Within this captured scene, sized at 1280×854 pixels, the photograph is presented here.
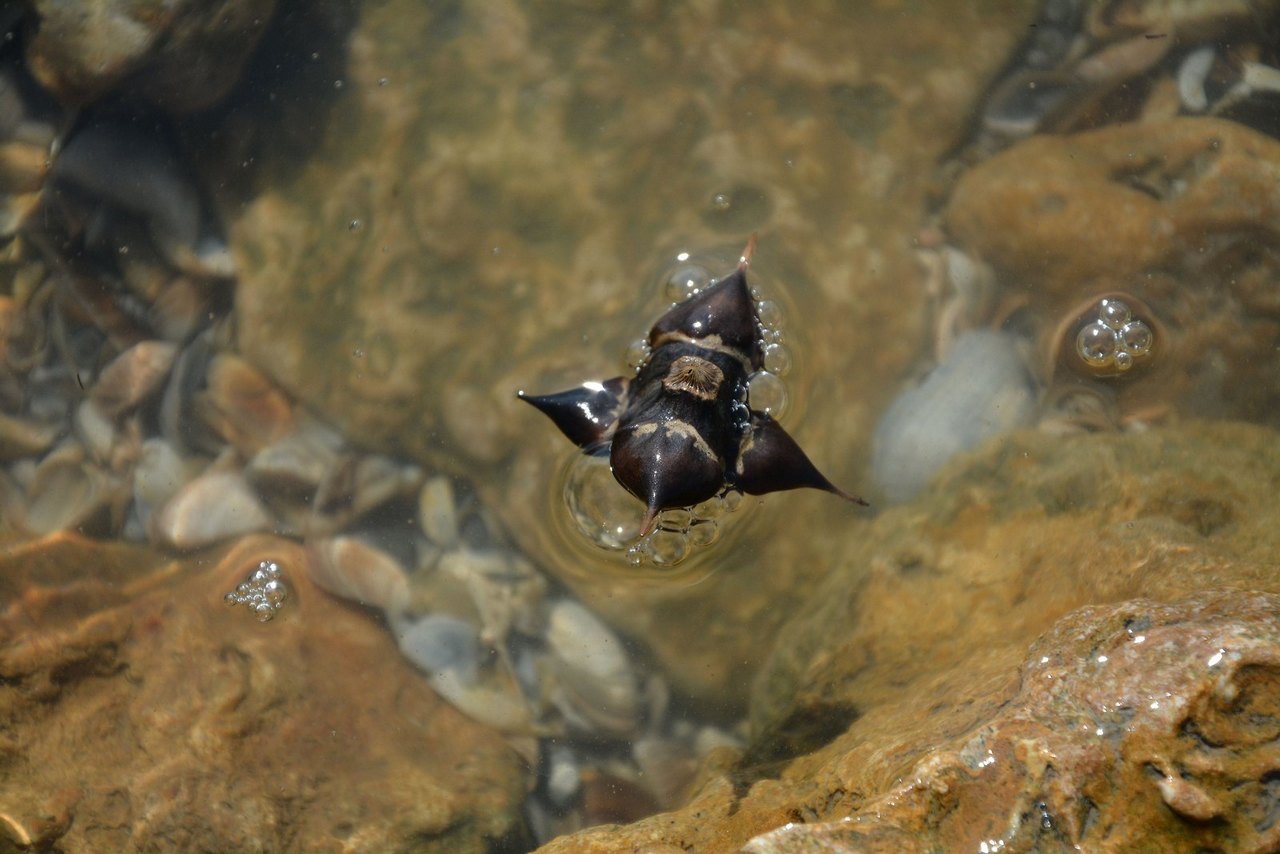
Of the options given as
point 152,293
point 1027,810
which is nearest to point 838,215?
point 1027,810

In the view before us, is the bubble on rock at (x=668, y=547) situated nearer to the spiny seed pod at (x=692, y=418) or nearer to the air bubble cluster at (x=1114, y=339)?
the spiny seed pod at (x=692, y=418)

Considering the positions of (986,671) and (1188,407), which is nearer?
(986,671)

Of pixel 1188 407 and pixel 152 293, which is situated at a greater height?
pixel 152 293

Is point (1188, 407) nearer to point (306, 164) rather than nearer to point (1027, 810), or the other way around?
point (1027, 810)

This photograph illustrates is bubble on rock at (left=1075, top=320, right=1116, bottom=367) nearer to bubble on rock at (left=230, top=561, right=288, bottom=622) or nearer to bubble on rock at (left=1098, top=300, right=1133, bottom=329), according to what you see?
bubble on rock at (left=1098, top=300, right=1133, bottom=329)

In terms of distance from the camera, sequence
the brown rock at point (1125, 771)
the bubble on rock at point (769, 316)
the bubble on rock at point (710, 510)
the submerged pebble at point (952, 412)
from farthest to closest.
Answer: the bubble on rock at point (769, 316)
the submerged pebble at point (952, 412)
the bubble on rock at point (710, 510)
the brown rock at point (1125, 771)

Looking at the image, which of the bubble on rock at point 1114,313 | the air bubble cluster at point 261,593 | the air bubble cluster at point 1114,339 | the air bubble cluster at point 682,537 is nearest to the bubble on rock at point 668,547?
the air bubble cluster at point 682,537

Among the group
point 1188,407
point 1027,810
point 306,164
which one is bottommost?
point 1188,407
